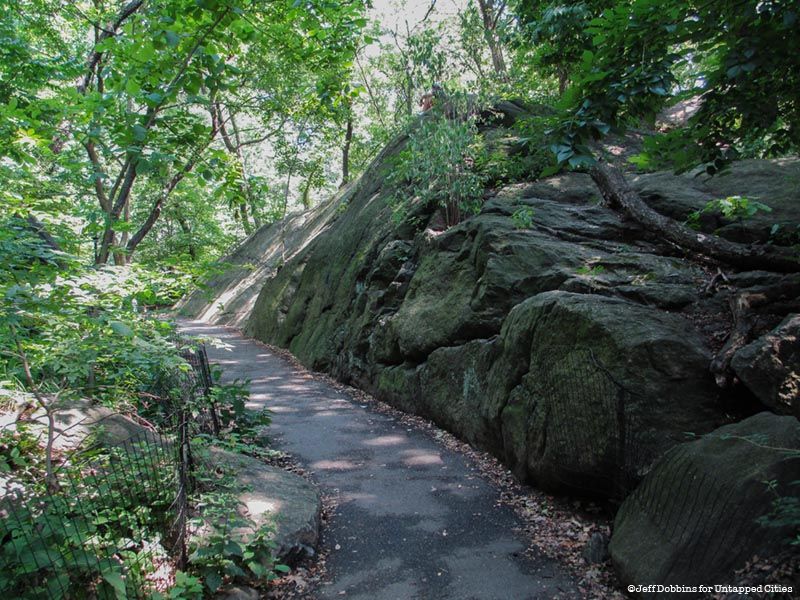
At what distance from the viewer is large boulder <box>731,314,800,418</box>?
409 centimetres

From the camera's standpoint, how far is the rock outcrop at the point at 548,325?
15.8 feet

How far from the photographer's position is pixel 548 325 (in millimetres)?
5750

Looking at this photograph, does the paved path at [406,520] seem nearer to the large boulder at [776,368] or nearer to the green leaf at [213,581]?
the green leaf at [213,581]

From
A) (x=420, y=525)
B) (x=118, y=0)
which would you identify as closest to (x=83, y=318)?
(x=420, y=525)

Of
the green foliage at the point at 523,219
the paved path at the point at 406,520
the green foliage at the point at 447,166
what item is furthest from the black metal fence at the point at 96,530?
the green foliage at the point at 447,166

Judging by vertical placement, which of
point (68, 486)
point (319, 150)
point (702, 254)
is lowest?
point (68, 486)

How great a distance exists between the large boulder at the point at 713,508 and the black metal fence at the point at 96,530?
3.29m

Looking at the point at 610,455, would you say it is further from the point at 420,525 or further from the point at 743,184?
the point at 743,184

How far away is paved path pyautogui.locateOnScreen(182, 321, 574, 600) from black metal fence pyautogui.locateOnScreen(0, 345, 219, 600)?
1.30 meters

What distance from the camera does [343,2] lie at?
5.64 meters

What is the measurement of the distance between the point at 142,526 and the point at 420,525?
2.47m

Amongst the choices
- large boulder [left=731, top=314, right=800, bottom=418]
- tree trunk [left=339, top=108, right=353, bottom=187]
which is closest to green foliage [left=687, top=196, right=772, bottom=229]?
large boulder [left=731, top=314, right=800, bottom=418]

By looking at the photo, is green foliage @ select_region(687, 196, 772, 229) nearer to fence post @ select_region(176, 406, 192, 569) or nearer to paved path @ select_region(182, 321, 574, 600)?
paved path @ select_region(182, 321, 574, 600)

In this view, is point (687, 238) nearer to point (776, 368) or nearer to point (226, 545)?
point (776, 368)
